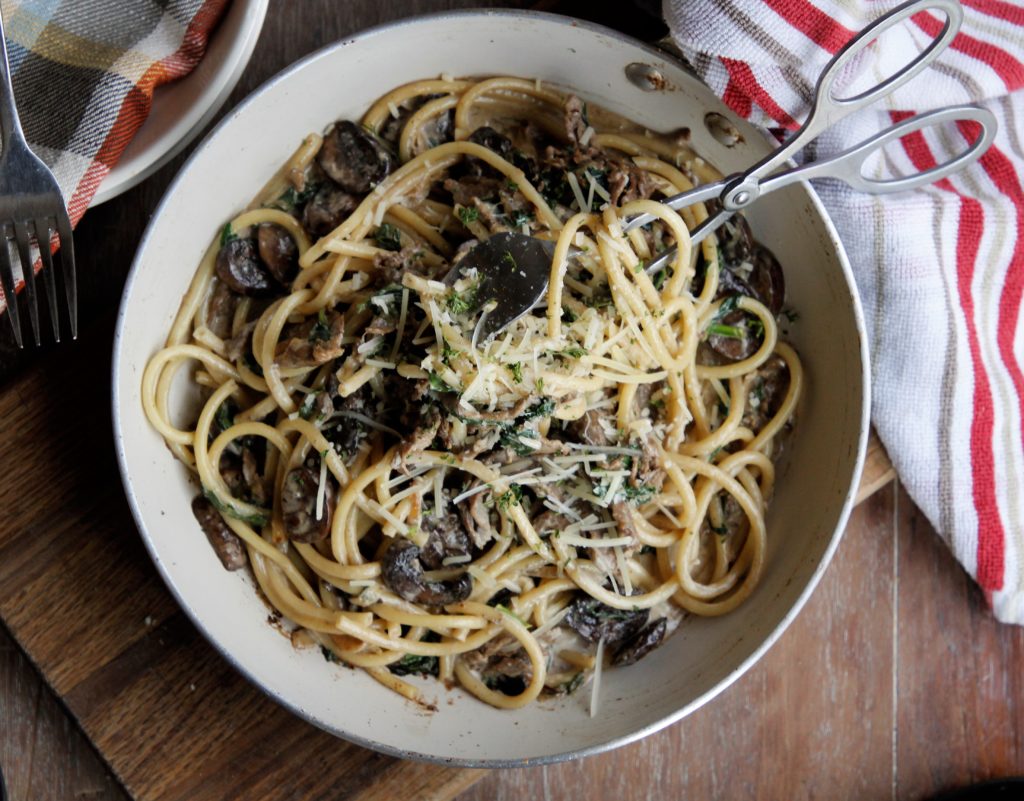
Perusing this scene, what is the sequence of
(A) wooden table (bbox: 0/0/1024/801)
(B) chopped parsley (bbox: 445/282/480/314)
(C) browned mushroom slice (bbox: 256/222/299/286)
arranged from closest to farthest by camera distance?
(B) chopped parsley (bbox: 445/282/480/314) < (C) browned mushroom slice (bbox: 256/222/299/286) < (A) wooden table (bbox: 0/0/1024/801)

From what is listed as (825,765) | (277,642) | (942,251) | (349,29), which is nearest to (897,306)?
(942,251)

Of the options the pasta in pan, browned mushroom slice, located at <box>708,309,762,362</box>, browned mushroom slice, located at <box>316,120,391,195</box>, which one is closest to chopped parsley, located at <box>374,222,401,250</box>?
the pasta in pan

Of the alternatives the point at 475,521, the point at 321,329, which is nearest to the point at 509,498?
the point at 475,521

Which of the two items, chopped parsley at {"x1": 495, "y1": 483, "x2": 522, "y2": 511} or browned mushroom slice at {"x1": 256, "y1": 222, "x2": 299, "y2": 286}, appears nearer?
chopped parsley at {"x1": 495, "y1": 483, "x2": 522, "y2": 511}

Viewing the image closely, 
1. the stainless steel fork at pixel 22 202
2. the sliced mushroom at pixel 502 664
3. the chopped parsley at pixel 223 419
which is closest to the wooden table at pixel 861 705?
the sliced mushroom at pixel 502 664

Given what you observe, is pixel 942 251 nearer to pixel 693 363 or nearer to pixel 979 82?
pixel 979 82

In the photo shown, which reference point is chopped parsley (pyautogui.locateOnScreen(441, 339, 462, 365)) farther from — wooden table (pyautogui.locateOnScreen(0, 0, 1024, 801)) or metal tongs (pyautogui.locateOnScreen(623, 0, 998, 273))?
wooden table (pyautogui.locateOnScreen(0, 0, 1024, 801))

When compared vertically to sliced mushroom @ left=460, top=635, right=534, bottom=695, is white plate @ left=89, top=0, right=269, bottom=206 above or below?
above
